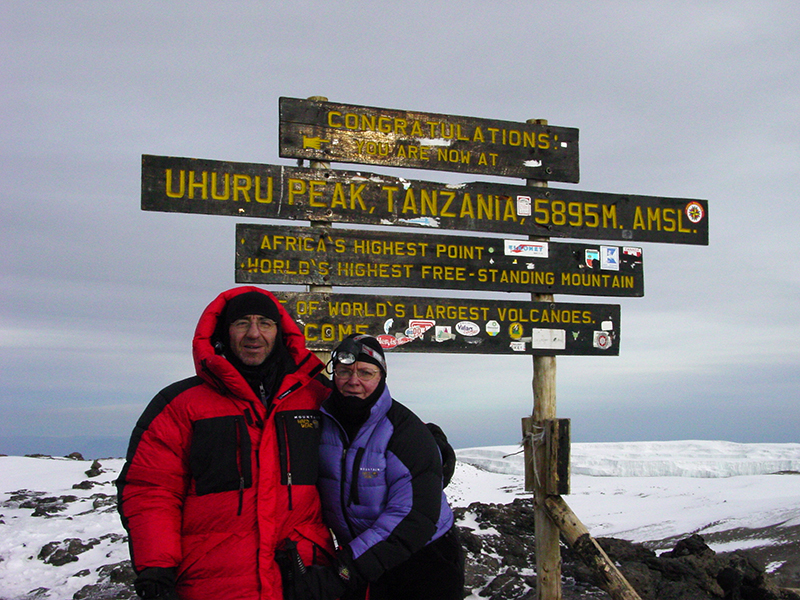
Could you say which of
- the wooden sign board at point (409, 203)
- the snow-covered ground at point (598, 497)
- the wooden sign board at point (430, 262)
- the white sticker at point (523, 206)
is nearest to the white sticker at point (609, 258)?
the wooden sign board at point (430, 262)

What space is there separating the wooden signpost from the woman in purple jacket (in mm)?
2561

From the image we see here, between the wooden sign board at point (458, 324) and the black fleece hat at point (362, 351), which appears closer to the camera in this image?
the black fleece hat at point (362, 351)

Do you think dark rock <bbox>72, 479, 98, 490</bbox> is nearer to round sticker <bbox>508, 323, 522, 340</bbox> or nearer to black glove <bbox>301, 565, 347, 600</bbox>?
round sticker <bbox>508, 323, 522, 340</bbox>

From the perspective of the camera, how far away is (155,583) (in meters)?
2.98

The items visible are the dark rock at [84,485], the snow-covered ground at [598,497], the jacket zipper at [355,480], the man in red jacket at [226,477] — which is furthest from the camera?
the dark rock at [84,485]

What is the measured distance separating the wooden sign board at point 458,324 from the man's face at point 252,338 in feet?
8.38

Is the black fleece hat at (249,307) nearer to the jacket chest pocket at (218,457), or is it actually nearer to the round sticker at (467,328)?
the jacket chest pocket at (218,457)

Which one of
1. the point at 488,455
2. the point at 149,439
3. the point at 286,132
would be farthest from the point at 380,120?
the point at 488,455

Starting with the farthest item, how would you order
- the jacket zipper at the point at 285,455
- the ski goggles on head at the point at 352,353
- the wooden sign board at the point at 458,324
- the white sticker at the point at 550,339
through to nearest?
the white sticker at the point at 550,339 < the wooden sign board at the point at 458,324 < the ski goggles on head at the point at 352,353 < the jacket zipper at the point at 285,455

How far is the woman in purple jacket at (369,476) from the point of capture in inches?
132

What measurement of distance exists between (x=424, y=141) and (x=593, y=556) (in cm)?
431

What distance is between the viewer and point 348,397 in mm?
3523

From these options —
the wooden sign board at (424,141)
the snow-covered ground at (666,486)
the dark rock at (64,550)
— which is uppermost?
the wooden sign board at (424,141)

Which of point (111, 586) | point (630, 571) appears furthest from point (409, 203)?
point (111, 586)
